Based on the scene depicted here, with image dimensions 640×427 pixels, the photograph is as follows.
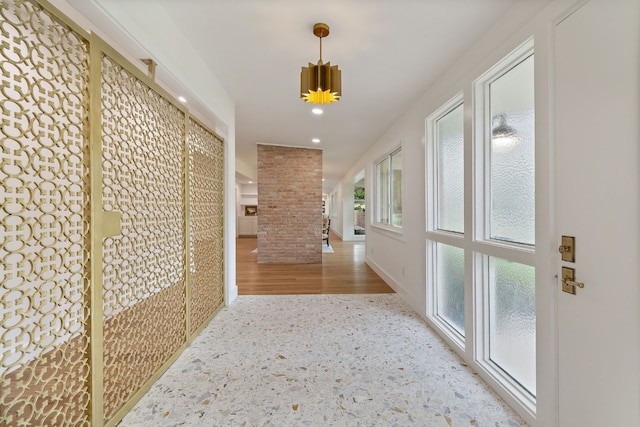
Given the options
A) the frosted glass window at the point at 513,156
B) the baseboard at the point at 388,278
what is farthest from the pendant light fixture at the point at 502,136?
the baseboard at the point at 388,278

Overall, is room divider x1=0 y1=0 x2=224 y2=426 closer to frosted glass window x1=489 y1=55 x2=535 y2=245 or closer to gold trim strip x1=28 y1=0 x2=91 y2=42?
gold trim strip x1=28 y1=0 x2=91 y2=42

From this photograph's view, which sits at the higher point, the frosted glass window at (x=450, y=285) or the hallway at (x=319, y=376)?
the frosted glass window at (x=450, y=285)

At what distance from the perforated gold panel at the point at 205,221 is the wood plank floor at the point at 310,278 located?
95 centimetres

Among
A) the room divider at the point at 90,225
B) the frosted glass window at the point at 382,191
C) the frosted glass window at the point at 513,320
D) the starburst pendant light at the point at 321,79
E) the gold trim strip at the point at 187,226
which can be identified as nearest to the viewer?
the room divider at the point at 90,225

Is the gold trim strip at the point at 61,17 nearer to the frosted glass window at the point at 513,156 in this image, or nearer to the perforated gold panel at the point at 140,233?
the perforated gold panel at the point at 140,233

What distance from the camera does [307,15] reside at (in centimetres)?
179

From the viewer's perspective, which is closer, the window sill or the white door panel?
the white door panel

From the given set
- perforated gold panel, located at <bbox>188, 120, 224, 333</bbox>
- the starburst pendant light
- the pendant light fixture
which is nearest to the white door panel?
the pendant light fixture

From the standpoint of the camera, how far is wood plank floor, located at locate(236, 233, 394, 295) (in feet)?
12.9

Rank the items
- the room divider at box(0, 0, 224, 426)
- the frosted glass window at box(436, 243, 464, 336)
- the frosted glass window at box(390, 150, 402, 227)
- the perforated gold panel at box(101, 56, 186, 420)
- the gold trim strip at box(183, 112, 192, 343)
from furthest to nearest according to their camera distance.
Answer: the frosted glass window at box(390, 150, 402, 227)
the frosted glass window at box(436, 243, 464, 336)
the gold trim strip at box(183, 112, 192, 343)
the perforated gold panel at box(101, 56, 186, 420)
the room divider at box(0, 0, 224, 426)

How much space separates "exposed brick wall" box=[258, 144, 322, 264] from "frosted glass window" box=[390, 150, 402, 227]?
1.85m

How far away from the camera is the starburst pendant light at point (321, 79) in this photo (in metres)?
1.91

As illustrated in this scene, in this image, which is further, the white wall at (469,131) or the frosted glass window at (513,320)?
the frosted glass window at (513,320)

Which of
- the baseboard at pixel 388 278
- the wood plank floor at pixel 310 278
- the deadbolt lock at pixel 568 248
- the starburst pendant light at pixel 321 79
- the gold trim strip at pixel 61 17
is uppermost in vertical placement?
the starburst pendant light at pixel 321 79
